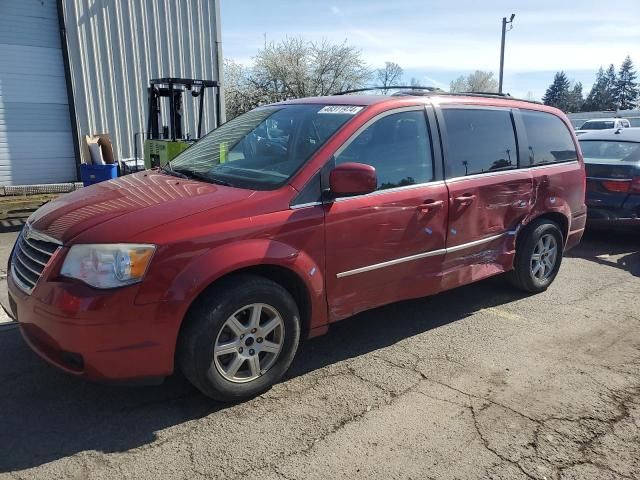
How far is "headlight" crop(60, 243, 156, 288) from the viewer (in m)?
2.68

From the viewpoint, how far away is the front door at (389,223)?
342 cm

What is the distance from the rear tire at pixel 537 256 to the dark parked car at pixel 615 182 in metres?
2.07

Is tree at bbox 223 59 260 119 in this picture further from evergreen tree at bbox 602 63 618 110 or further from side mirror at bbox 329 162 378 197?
evergreen tree at bbox 602 63 618 110

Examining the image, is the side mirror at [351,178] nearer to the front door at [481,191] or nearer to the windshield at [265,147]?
the windshield at [265,147]

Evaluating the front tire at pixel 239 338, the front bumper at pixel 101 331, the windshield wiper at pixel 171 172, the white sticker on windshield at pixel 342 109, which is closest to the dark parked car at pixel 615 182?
the white sticker on windshield at pixel 342 109

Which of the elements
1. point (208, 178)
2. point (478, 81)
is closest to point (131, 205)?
point (208, 178)

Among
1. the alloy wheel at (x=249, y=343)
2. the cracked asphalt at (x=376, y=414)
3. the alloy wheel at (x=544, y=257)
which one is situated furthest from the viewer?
the alloy wheel at (x=544, y=257)

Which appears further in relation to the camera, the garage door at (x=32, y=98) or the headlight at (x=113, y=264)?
the garage door at (x=32, y=98)

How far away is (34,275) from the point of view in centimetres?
290

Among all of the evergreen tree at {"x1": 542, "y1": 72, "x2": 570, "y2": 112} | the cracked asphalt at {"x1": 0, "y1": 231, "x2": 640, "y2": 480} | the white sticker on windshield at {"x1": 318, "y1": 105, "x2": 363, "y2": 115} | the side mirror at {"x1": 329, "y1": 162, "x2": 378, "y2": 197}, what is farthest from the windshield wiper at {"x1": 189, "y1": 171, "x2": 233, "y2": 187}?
the evergreen tree at {"x1": 542, "y1": 72, "x2": 570, "y2": 112}

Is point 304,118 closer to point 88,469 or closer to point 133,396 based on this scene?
point 133,396

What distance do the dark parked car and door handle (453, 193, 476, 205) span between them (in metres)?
3.62

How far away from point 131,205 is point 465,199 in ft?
8.15

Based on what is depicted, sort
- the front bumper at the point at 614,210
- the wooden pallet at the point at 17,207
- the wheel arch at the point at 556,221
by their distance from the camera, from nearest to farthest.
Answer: the wheel arch at the point at 556,221 < the front bumper at the point at 614,210 < the wooden pallet at the point at 17,207
